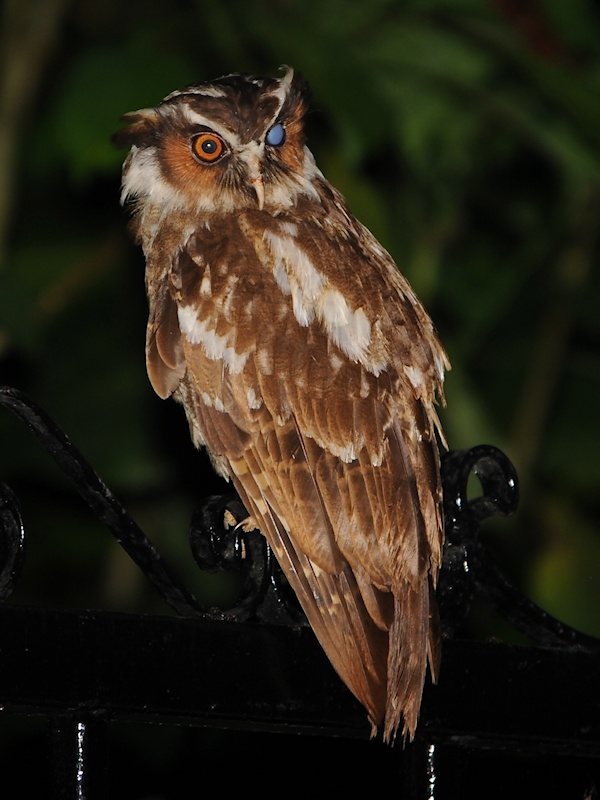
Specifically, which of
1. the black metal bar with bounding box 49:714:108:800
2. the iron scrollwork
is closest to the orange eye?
the iron scrollwork

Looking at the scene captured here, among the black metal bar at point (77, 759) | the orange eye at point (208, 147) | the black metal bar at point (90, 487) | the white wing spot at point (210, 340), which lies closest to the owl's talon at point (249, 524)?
the white wing spot at point (210, 340)

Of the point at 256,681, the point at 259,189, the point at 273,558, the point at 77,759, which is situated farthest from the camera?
the point at 259,189

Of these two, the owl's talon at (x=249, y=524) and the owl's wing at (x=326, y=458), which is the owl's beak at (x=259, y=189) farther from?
the owl's talon at (x=249, y=524)

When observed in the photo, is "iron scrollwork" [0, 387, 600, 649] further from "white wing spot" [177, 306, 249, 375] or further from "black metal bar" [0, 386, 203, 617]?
"white wing spot" [177, 306, 249, 375]

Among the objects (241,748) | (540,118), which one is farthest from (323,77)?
(241,748)

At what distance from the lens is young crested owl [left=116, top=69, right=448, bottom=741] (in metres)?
1.56

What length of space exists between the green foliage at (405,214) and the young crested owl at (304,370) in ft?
1.06

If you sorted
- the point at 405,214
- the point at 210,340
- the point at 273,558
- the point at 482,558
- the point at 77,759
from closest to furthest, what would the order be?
the point at 77,759
the point at 482,558
the point at 273,558
the point at 210,340
the point at 405,214

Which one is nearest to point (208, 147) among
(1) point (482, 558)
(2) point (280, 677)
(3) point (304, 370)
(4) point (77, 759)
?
(3) point (304, 370)

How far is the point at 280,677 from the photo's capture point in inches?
48.3

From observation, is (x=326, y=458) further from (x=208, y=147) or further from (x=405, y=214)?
(x=405, y=214)

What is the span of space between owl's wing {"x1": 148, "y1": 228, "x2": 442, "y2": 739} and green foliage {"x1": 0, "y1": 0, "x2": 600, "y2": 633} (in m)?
0.64

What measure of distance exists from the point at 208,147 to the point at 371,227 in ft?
2.59

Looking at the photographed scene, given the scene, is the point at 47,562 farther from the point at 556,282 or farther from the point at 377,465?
the point at 377,465
